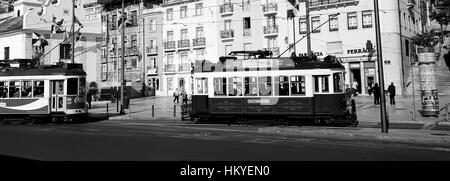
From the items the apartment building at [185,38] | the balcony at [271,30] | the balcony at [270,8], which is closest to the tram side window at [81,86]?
the apartment building at [185,38]

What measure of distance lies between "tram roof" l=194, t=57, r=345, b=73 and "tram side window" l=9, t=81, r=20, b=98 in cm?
1060

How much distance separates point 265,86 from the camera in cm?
1819

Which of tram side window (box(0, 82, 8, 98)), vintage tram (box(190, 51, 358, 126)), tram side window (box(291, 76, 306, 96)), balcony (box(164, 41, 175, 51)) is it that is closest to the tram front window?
tram side window (box(0, 82, 8, 98))

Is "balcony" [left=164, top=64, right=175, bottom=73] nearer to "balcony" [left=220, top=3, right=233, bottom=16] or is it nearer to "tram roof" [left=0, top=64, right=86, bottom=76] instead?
"balcony" [left=220, top=3, right=233, bottom=16]

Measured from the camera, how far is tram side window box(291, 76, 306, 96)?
1753 cm

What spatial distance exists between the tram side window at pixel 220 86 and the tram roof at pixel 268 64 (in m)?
0.52

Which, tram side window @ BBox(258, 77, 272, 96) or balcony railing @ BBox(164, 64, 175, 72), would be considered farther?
balcony railing @ BBox(164, 64, 175, 72)

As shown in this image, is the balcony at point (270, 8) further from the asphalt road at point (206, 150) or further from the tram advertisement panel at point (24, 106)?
the asphalt road at point (206, 150)
